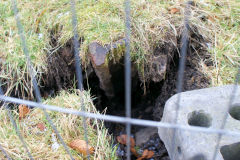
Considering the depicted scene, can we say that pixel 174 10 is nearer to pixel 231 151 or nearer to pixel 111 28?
pixel 111 28

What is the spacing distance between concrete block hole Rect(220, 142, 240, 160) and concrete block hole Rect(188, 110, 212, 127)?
0.50 feet

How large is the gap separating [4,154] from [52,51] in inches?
35.4

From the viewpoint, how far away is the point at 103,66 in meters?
1.92

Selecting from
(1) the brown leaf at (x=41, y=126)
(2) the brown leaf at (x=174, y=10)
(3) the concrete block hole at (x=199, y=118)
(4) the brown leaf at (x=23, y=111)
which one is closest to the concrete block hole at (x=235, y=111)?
(3) the concrete block hole at (x=199, y=118)

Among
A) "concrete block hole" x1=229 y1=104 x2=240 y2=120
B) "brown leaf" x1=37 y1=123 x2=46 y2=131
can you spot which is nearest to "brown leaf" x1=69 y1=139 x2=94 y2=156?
"brown leaf" x1=37 y1=123 x2=46 y2=131

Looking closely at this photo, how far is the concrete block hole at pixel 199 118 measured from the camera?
147cm

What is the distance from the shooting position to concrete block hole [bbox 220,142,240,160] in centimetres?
139

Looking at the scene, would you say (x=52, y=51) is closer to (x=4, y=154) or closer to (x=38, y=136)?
(x=38, y=136)

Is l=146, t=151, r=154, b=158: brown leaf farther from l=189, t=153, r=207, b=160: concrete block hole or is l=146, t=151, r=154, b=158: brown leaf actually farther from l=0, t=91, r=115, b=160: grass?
l=189, t=153, r=207, b=160: concrete block hole

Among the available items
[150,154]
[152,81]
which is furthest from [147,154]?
[152,81]

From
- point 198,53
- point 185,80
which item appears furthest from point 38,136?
point 198,53

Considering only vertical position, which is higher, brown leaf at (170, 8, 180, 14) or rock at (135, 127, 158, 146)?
brown leaf at (170, 8, 180, 14)

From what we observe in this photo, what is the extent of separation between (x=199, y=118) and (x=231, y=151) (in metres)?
0.24

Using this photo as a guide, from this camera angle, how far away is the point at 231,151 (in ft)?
4.67
